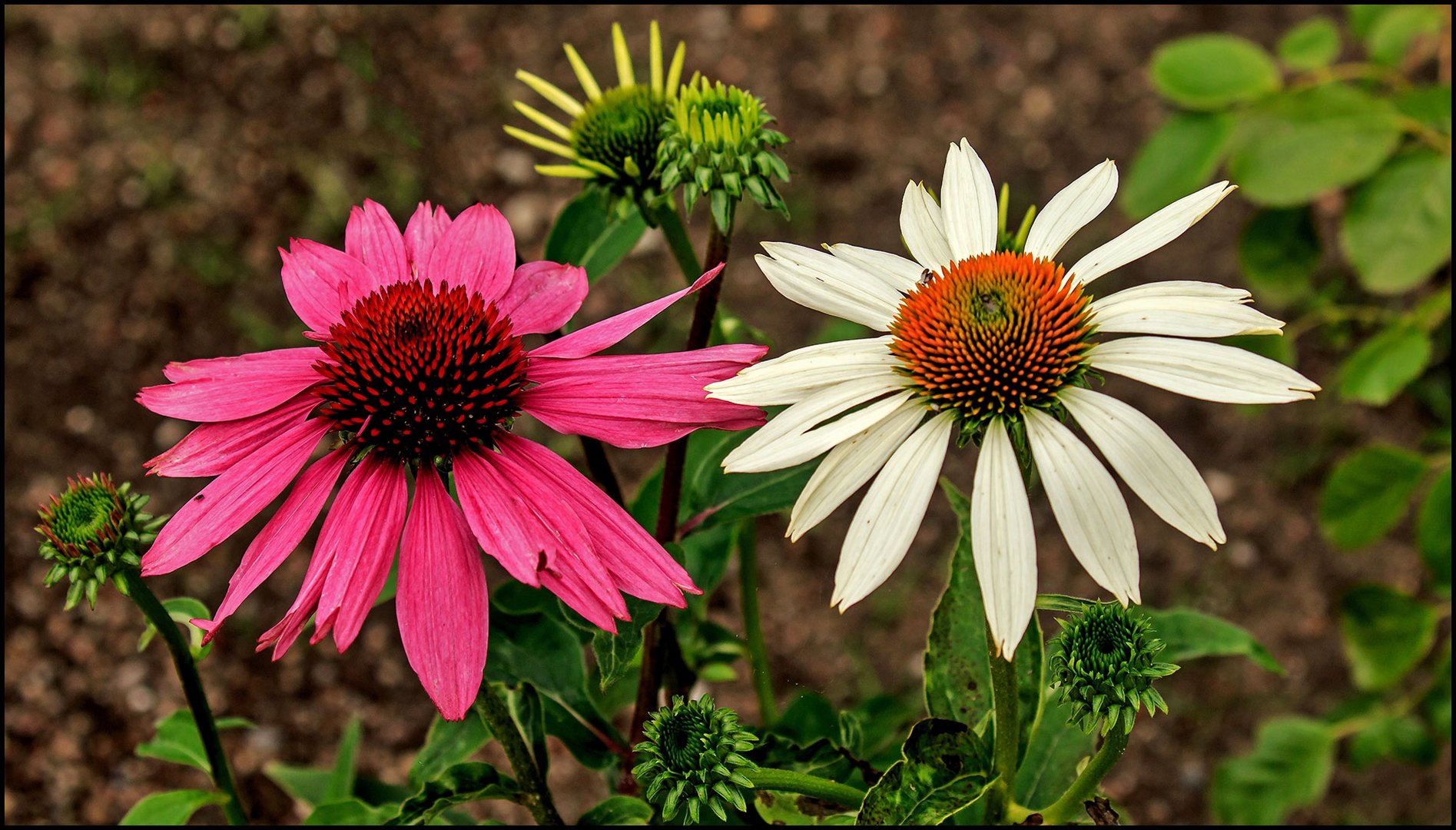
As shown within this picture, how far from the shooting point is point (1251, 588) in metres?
2.01

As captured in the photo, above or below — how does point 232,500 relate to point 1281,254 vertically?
below

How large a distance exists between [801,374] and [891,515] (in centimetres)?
11

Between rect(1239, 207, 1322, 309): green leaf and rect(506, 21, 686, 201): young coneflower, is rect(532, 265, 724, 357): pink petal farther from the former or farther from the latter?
rect(1239, 207, 1322, 309): green leaf

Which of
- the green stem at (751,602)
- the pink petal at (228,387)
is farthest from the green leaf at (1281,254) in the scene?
the pink petal at (228,387)

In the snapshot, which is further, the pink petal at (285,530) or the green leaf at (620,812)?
the green leaf at (620,812)

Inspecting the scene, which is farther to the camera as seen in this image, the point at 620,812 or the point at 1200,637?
the point at 1200,637

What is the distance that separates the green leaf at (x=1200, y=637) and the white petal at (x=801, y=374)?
1.48 ft

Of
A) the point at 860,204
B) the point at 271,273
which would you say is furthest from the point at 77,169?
the point at 860,204

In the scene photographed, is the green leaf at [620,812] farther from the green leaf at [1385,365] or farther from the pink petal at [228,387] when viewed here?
the green leaf at [1385,365]

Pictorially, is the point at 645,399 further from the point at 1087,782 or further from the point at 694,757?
the point at 1087,782

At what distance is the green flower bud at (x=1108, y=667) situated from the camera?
716 millimetres

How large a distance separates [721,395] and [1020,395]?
0.19 metres

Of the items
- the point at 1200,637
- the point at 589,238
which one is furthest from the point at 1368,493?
the point at 589,238

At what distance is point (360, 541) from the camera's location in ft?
2.61
